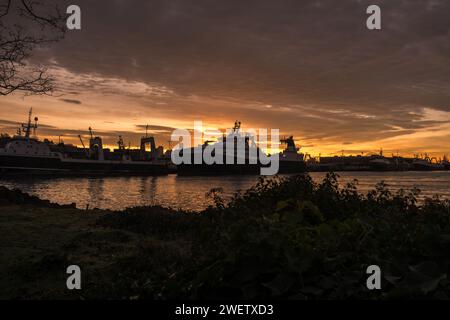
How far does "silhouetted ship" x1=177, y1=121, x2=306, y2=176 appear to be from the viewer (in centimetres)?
12205

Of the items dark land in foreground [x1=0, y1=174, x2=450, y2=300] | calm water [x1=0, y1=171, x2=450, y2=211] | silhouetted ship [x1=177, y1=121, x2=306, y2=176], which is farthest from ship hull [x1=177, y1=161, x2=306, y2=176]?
dark land in foreground [x1=0, y1=174, x2=450, y2=300]

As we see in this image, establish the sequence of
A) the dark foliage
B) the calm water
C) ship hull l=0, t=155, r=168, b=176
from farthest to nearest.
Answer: ship hull l=0, t=155, r=168, b=176 < the calm water < the dark foliage

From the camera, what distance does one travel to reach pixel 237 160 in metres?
126

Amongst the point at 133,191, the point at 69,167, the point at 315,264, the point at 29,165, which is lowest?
the point at 133,191

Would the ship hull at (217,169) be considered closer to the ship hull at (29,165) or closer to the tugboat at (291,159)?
the tugboat at (291,159)

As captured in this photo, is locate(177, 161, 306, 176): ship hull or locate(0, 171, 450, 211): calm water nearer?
locate(0, 171, 450, 211): calm water

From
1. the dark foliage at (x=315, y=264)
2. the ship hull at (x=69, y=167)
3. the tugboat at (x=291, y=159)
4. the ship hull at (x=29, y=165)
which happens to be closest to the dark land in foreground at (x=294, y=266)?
the dark foliage at (x=315, y=264)

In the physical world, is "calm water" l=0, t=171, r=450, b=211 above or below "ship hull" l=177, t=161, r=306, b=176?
below

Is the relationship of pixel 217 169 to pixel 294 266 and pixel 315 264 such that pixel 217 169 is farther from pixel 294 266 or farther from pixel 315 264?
pixel 294 266

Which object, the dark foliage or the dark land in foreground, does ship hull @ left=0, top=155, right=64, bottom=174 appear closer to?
the dark land in foreground

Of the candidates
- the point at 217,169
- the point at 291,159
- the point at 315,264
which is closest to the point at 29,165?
the point at 217,169
